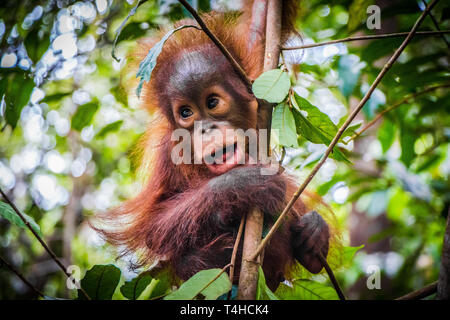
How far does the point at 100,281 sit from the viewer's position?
5.28ft

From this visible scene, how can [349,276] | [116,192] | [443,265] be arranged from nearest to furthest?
[443,265]
[349,276]
[116,192]

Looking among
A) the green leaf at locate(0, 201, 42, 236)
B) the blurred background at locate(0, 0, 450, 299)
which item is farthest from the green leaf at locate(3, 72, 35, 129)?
the green leaf at locate(0, 201, 42, 236)

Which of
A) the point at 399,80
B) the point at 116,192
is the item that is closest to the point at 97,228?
the point at 399,80

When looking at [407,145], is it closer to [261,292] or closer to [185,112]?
[185,112]

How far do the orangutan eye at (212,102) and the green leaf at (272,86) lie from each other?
698 mm

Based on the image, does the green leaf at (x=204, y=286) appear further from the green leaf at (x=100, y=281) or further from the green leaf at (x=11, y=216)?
the green leaf at (x=11, y=216)

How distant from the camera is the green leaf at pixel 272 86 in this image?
1323mm

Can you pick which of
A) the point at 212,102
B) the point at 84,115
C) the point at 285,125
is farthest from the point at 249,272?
the point at 84,115

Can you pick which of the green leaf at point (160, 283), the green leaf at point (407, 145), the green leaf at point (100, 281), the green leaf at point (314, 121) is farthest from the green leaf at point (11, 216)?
the green leaf at point (407, 145)

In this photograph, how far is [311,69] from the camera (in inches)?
104

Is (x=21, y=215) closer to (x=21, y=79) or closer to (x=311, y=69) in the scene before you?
(x=21, y=79)

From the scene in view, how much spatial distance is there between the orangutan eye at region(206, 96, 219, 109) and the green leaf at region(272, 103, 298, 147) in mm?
681

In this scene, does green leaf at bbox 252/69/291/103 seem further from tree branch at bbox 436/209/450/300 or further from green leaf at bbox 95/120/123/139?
green leaf at bbox 95/120/123/139

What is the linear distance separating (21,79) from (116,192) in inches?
178
